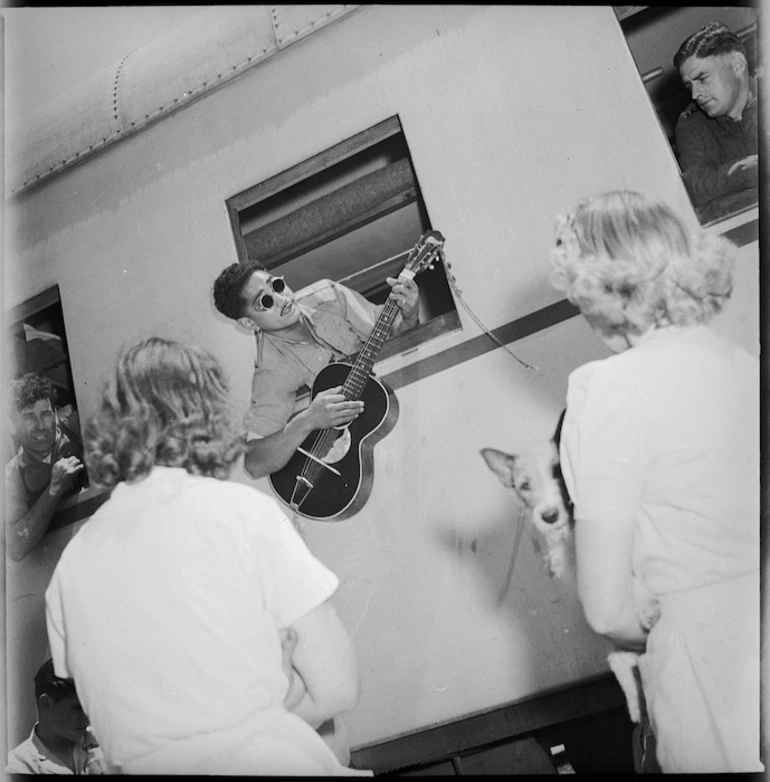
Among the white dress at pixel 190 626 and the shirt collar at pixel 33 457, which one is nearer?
the white dress at pixel 190 626

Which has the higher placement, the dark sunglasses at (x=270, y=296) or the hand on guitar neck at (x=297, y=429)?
the dark sunglasses at (x=270, y=296)

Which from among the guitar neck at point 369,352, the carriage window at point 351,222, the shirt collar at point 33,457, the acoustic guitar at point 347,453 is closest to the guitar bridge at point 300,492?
the acoustic guitar at point 347,453

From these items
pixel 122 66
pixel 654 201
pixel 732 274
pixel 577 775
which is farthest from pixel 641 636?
pixel 122 66

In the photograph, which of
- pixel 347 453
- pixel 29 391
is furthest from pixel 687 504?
pixel 29 391

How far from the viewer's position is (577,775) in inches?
85.7

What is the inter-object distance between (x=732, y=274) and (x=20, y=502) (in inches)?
78.9

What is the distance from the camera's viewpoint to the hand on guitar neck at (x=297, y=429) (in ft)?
7.91

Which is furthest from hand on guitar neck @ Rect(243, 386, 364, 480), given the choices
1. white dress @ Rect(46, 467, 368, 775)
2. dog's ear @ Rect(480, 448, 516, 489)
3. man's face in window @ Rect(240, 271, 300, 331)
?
dog's ear @ Rect(480, 448, 516, 489)

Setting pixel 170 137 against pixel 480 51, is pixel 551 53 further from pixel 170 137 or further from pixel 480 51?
pixel 170 137

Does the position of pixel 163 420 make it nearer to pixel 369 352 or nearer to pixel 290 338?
pixel 290 338

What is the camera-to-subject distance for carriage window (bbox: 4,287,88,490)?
2578mm

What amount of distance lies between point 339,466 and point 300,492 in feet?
0.40

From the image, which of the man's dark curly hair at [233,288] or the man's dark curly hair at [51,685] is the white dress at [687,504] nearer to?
the man's dark curly hair at [233,288]

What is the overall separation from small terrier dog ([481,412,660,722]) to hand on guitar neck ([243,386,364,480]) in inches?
15.1
